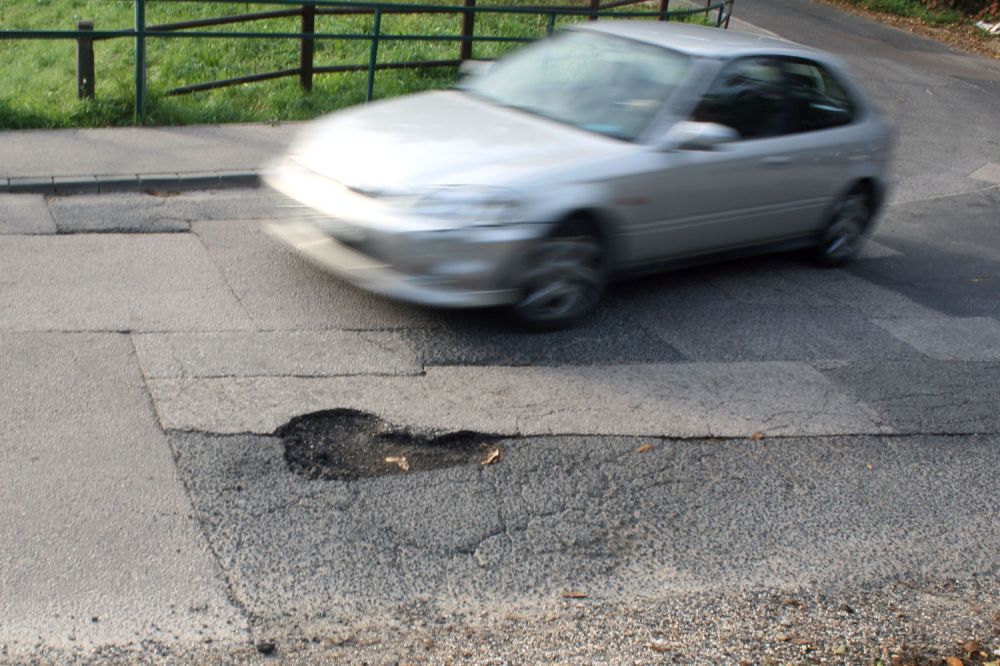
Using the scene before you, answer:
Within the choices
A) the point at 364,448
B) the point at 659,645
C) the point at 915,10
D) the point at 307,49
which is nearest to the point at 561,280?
the point at 364,448

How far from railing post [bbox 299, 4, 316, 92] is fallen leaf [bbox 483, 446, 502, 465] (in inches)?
306

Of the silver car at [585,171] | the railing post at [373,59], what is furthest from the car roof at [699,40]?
the railing post at [373,59]

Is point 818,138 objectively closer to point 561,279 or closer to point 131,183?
point 561,279

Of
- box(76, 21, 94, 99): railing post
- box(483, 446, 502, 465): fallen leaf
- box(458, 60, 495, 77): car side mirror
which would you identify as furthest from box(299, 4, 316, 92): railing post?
box(483, 446, 502, 465): fallen leaf

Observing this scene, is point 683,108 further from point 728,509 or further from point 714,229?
point 728,509

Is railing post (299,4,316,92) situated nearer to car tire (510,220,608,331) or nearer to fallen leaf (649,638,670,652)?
car tire (510,220,608,331)

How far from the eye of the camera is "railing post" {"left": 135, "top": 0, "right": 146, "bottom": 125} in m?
10.4

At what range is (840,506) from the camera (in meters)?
5.14

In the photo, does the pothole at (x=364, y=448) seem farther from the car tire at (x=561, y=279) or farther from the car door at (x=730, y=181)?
the car door at (x=730, y=181)

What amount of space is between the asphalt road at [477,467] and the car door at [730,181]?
45 cm

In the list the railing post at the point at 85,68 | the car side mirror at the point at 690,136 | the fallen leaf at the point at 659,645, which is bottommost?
the railing post at the point at 85,68

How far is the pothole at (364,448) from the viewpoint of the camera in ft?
16.4

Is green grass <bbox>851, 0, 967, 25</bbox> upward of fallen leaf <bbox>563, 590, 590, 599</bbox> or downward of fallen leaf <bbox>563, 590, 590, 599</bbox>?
downward

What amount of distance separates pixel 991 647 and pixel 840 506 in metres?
1.06
